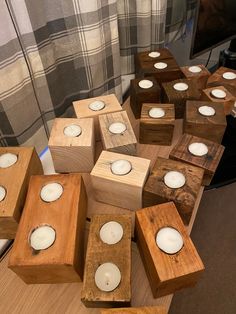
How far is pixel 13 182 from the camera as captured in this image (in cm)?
59

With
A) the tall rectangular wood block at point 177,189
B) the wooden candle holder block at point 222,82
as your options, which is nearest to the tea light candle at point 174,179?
the tall rectangular wood block at point 177,189

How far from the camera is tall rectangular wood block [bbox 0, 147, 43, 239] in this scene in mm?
A: 548

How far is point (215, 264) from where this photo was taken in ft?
3.70

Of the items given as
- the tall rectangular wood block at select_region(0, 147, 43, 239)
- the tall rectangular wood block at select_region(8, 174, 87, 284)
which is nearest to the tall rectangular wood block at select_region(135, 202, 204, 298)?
the tall rectangular wood block at select_region(8, 174, 87, 284)

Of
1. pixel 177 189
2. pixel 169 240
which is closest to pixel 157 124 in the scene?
pixel 177 189

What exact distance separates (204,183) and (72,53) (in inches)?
22.1

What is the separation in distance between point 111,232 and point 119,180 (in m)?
0.12

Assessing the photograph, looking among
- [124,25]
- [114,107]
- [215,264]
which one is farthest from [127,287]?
[124,25]

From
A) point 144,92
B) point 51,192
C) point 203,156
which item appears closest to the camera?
point 51,192

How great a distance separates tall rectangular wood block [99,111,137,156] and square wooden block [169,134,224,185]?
0.37ft

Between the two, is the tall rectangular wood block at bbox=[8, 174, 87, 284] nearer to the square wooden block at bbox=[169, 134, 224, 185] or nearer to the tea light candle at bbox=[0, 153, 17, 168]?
the tea light candle at bbox=[0, 153, 17, 168]

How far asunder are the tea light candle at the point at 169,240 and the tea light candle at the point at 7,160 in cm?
38

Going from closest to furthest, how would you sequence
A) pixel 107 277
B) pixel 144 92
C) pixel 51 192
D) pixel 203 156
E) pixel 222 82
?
1. pixel 107 277
2. pixel 51 192
3. pixel 203 156
4. pixel 144 92
5. pixel 222 82

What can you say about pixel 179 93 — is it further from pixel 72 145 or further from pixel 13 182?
pixel 13 182
